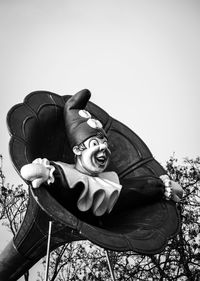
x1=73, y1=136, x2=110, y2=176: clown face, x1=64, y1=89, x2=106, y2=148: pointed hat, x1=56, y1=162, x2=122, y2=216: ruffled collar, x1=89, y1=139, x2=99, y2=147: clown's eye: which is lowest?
x1=56, y1=162, x2=122, y2=216: ruffled collar

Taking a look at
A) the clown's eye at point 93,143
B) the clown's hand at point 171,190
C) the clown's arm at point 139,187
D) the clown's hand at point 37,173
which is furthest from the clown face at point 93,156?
the clown's hand at point 171,190

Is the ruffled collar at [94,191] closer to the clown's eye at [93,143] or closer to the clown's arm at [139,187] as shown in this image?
the clown's arm at [139,187]

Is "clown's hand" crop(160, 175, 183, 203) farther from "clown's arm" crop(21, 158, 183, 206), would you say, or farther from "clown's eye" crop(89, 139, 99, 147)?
"clown's eye" crop(89, 139, 99, 147)

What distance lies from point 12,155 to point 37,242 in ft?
3.25

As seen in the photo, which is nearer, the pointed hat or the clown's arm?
the clown's arm

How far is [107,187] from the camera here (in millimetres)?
3197

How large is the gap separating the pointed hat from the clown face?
6 cm

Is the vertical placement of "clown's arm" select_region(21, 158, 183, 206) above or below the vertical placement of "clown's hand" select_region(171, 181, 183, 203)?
below

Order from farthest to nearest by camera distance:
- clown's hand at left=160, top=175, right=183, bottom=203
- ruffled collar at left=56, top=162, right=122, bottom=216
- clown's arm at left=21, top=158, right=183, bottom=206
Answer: clown's hand at left=160, top=175, right=183, bottom=203
ruffled collar at left=56, top=162, right=122, bottom=216
clown's arm at left=21, top=158, right=183, bottom=206

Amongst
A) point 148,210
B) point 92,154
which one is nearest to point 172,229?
point 148,210

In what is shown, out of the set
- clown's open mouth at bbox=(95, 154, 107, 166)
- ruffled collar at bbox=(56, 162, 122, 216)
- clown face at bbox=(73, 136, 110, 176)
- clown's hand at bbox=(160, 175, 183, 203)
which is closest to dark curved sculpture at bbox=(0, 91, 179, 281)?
clown's hand at bbox=(160, 175, 183, 203)

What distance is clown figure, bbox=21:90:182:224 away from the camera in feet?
9.98

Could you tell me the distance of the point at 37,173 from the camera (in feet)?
9.02

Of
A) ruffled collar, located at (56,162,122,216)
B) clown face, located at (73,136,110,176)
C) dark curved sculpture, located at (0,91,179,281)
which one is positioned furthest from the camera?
clown face, located at (73,136,110,176)
